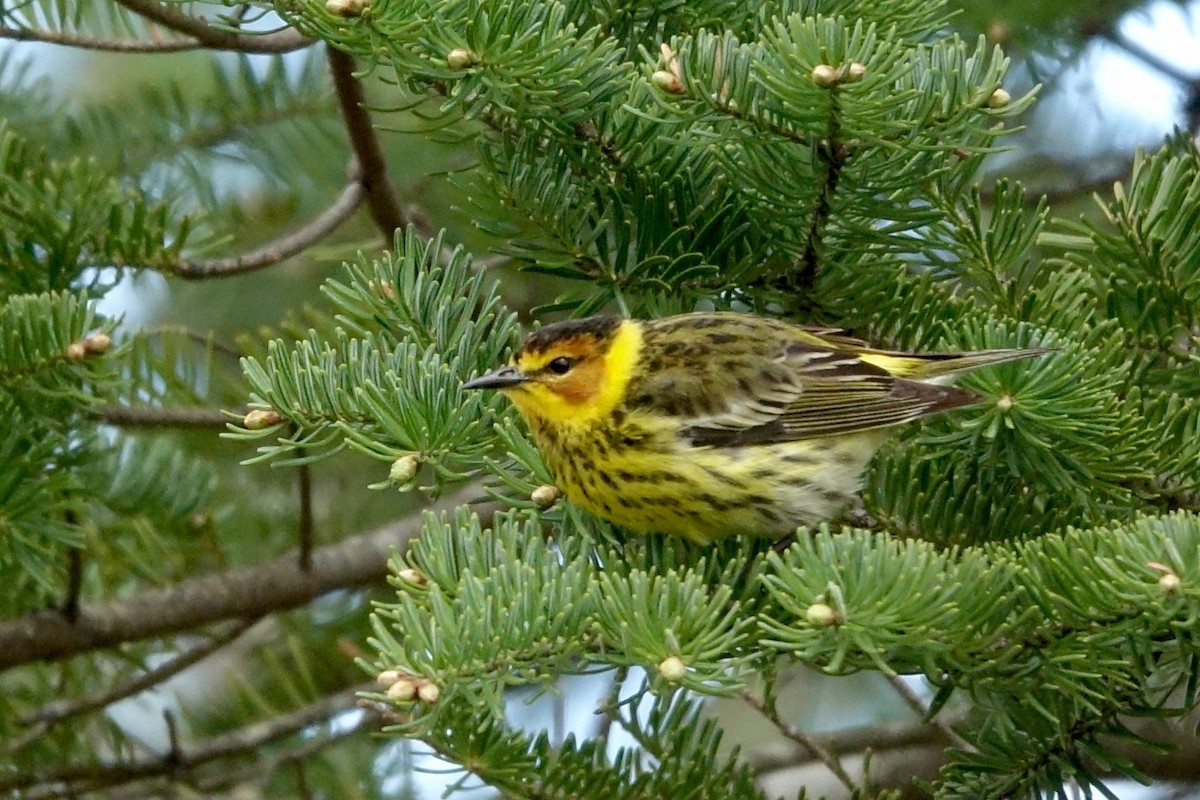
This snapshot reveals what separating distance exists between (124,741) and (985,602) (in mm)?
2320

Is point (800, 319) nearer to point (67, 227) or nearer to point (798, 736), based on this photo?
point (798, 736)

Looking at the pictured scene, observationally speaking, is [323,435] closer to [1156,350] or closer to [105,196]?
[105,196]

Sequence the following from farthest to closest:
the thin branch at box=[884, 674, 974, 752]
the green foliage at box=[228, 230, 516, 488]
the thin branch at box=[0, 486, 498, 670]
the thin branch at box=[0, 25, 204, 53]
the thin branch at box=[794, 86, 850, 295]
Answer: the thin branch at box=[0, 486, 498, 670], the thin branch at box=[0, 25, 204, 53], the thin branch at box=[884, 674, 974, 752], the green foliage at box=[228, 230, 516, 488], the thin branch at box=[794, 86, 850, 295]

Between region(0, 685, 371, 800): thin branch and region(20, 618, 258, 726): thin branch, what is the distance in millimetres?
127

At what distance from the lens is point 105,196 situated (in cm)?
264

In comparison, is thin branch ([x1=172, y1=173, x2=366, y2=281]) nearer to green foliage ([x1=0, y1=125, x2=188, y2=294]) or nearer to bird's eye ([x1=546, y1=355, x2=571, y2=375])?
green foliage ([x1=0, y1=125, x2=188, y2=294])

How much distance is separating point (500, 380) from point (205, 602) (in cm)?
122

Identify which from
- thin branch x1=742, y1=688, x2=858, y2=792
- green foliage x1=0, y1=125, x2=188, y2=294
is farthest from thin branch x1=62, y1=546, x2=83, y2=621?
thin branch x1=742, y1=688, x2=858, y2=792

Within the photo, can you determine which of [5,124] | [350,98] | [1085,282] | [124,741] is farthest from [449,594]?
[124,741]

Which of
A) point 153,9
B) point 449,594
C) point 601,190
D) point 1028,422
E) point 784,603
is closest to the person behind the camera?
point 784,603

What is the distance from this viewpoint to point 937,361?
251 centimetres

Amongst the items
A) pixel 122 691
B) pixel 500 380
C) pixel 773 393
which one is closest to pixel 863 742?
pixel 773 393

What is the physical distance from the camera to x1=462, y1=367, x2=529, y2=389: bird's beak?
2297 millimetres

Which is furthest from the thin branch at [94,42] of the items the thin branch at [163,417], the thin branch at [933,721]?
the thin branch at [933,721]
